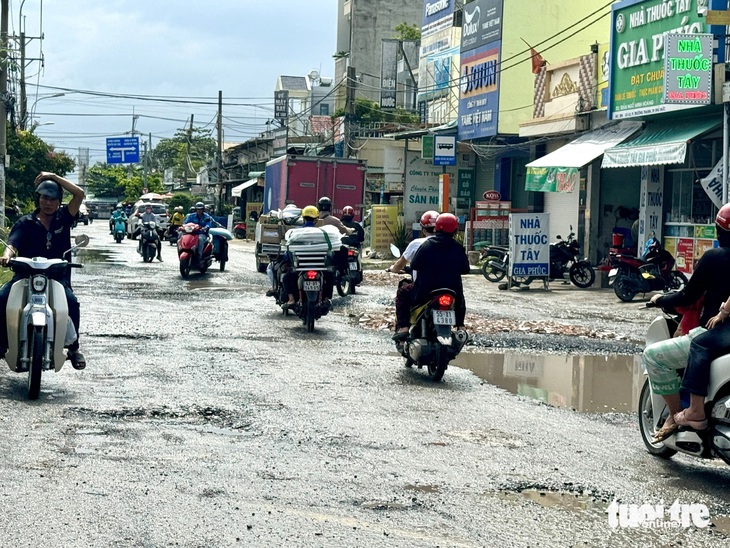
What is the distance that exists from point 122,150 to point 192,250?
66.5 m

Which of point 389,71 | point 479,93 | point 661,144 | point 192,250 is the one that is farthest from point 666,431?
point 389,71

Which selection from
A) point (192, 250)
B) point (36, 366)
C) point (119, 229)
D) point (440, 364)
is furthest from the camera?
point (119, 229)

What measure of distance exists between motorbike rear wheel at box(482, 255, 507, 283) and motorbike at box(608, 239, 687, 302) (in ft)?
13.9

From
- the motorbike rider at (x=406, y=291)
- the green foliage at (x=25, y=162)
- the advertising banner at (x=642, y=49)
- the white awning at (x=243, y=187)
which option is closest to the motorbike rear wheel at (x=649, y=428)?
the motorbike rider at (x=406, y=291)

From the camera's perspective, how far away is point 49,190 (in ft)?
31.1

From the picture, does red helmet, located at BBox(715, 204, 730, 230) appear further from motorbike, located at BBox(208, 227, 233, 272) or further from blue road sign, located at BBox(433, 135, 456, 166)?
blue road sign, located at BBox(433, 135, 456, 166)

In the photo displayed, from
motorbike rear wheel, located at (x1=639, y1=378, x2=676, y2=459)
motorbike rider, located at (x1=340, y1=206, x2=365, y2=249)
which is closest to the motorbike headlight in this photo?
motorbike rear wheel, located at (x1=639, y1=378, x2=676, y2=459)

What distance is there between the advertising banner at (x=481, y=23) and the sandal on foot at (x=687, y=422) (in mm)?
29420

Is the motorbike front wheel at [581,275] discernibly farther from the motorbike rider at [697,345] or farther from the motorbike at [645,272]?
the motorbike rider at [697,345]

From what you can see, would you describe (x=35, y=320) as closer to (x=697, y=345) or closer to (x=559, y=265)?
(x=697, y=345)

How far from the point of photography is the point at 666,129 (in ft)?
77.9

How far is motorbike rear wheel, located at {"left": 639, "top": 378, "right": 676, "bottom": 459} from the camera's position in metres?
7.52

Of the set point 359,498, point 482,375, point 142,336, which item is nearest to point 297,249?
point 142,336

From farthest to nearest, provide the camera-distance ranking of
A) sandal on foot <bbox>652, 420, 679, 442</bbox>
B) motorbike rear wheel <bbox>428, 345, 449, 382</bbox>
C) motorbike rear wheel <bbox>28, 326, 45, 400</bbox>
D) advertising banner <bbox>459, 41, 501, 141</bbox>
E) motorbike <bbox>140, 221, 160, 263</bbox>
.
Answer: advertising banner <bbox>459, 41, 501, 141</bbox> < motorbike <bbox>140, 221, 160, 263</bbox> < motorbike rear wheel <bbox>428, 345, 449, 382</bbox> < motorbike rear wheel <bbox>28, 326, 45, 400</bbox> < sandal on foot <bbox>652, 420, 679, 442</bbox>
